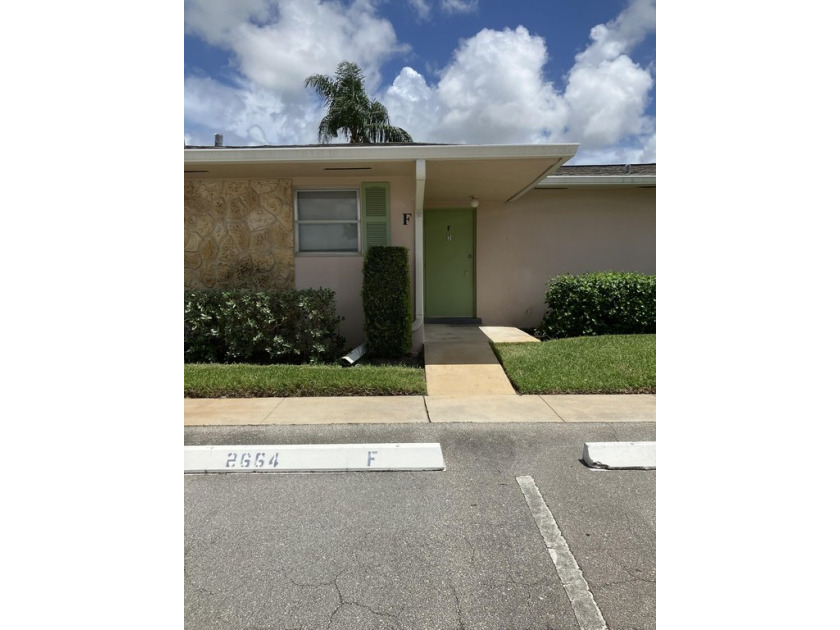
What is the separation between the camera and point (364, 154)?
23.0 ft

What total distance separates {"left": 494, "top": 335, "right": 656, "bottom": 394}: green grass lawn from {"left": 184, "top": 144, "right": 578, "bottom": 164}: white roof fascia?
2.81 meters

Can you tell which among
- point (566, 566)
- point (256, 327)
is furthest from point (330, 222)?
point (566, 566)

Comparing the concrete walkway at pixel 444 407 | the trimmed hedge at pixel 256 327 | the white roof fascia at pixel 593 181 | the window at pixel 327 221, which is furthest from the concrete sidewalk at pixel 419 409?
the white roof fascia at pixel 593 181

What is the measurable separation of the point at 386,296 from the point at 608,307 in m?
4.03

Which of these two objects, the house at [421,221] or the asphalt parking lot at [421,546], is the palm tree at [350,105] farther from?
the asphalt parking lot at [421,546]

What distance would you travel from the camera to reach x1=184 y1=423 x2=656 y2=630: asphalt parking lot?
2176mm

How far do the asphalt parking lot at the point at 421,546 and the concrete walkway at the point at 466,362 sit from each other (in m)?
2.02

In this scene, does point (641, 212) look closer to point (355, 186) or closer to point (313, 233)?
point (355, 186)

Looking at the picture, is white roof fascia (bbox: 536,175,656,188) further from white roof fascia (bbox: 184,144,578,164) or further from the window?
the window

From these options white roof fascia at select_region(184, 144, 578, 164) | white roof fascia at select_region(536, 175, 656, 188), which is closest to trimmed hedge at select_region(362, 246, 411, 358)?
white roof fascia at select_region(184, 144, 578, 164)

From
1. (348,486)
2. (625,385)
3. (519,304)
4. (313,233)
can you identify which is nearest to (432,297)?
(519,304)

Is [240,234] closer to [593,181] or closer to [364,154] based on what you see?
[364,154]

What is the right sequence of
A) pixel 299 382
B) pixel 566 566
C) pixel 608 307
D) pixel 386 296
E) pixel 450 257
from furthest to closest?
pixel 450 257, pixel 608 307, pixel 386 296, pixel 299 382, pixel 566 566

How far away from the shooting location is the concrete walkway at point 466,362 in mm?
6059
